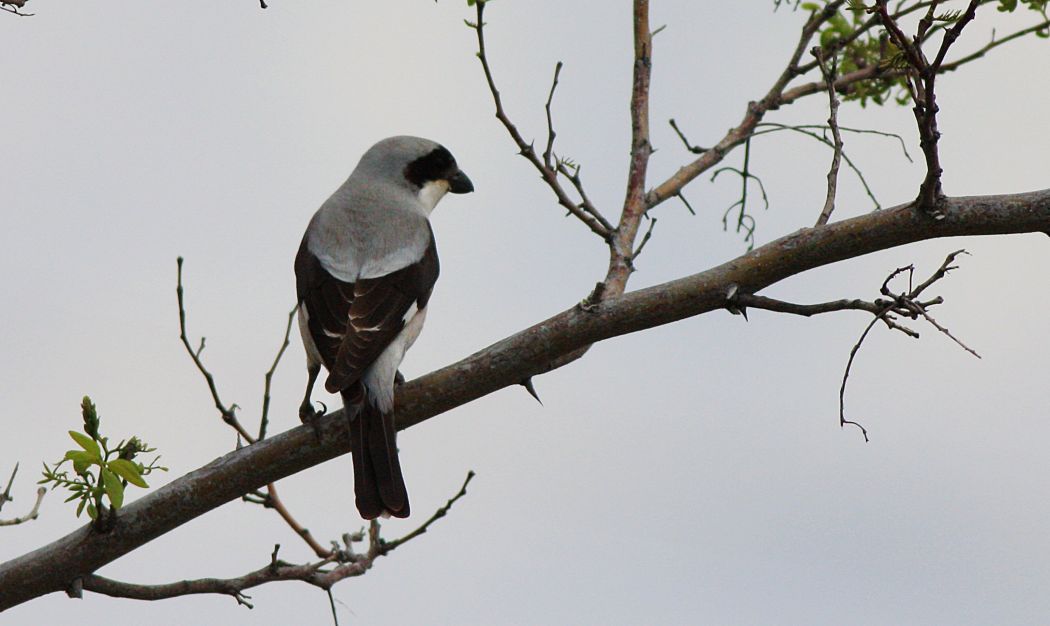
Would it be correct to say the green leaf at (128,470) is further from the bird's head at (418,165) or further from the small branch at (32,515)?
the bird's head at (418,165)

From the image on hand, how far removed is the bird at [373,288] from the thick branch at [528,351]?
26 cm

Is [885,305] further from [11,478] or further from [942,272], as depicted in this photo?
[11,478]

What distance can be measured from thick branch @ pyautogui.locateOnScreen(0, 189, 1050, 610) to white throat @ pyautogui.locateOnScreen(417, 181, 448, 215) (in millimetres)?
2027

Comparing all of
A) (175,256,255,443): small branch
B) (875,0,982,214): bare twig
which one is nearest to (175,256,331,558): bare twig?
(175,256,255,443): small branch

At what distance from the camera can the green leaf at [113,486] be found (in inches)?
117

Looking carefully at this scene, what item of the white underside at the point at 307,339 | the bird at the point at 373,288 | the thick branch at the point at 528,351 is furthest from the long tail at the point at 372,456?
the white underside at the point at 307,339

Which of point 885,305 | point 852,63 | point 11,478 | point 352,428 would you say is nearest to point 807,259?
point 885,305

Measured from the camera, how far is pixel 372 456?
3.72 meters

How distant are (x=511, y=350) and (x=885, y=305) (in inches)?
39.5

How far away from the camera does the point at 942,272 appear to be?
291 centimetres

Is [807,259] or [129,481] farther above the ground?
[807,259]

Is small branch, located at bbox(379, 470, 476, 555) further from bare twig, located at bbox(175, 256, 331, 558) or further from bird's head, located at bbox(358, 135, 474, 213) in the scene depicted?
bird's head, located at bbox(358, 135, 474, 213)

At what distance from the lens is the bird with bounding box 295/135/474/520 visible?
3721 mm

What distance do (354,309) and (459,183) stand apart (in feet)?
5.54
